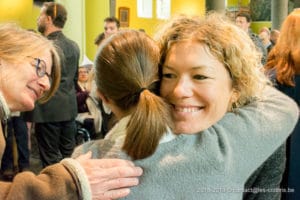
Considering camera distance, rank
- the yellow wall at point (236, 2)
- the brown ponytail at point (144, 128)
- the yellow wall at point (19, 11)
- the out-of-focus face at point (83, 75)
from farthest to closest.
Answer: the yellow wall at point (236, 2), the out-of-focus face at point (83, 75), the yellow wall at point (19, 11), the brown ponytail at point (144, 128)

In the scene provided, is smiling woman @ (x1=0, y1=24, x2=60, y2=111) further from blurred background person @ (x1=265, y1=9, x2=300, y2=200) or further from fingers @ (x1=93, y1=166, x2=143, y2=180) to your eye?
blurred background person @ (x1=265, y1=9, x2=300, y2=200)

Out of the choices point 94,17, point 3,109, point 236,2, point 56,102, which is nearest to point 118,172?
point 3,109

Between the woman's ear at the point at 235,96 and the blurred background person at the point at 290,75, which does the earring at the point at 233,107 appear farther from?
the blurred background person at the point at 290,75

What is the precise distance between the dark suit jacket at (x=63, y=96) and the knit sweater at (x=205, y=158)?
2788mm

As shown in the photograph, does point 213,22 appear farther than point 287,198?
No

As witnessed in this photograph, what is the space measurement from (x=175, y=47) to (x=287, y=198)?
1.07 meters

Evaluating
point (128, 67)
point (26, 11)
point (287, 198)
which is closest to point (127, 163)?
point (128, 67)

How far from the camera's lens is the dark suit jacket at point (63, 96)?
3.80 m

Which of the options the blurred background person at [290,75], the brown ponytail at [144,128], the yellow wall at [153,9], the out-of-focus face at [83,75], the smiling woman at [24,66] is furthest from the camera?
the yellow wall at [153,9]

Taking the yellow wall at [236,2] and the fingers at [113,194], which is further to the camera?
the yellow wall at [236,2]

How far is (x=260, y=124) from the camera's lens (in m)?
1.17

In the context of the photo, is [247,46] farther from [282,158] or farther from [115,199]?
[115,199]

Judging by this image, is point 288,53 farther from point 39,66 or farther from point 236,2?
point 236,2

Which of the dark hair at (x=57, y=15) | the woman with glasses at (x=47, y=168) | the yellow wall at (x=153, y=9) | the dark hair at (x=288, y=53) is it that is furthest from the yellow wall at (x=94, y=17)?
the woman with glasses at (x=47, y=168)
